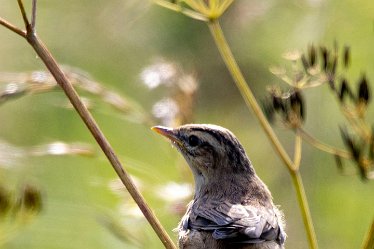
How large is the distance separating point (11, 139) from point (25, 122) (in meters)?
0.40

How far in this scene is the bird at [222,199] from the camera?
4828 millimetres

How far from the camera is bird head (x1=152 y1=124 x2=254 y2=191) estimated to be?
552cm

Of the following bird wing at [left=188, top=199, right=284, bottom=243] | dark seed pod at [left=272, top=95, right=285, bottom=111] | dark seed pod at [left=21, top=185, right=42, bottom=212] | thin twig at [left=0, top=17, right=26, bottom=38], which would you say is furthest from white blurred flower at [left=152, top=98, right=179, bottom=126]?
thin twig at [left=0, top=17, right=26, bottom=38]

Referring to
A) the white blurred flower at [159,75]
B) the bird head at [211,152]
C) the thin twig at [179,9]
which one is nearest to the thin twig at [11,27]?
the thin twig at [179,9]

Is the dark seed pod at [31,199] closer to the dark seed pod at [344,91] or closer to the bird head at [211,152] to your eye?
the bird head at [211,152]

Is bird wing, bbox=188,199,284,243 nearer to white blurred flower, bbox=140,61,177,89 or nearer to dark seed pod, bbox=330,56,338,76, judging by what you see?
white blurred flower, bbox=140,61,177,89

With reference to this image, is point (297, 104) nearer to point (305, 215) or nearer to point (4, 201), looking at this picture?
point (305, 215)

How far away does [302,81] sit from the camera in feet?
14.6

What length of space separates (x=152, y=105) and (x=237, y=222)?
9.87ft

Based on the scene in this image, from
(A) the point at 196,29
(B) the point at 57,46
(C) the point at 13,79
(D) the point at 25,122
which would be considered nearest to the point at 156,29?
(A) the point at 196,29

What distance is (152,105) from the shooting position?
768 centimetres

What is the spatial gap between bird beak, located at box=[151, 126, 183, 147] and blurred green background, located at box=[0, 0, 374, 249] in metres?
0.18

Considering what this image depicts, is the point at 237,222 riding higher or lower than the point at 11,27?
lower

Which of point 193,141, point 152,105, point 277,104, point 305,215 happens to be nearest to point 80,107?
point 277,104
